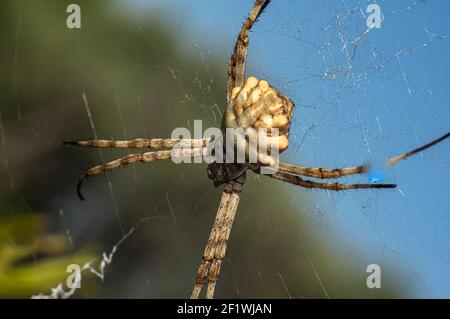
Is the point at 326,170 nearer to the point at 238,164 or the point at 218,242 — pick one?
the point at 238,164

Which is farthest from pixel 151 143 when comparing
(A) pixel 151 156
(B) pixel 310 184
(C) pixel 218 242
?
(B) pixel 310 184

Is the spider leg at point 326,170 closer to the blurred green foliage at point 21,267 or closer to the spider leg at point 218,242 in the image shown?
the spider leg at point 218,242

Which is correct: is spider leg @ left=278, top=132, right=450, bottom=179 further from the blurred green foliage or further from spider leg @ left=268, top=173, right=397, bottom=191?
the blurred green foliage

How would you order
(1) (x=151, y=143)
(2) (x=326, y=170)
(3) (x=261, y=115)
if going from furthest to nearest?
(1) (x=151, y=143), (2) (x=326, y=170), (3) (x=261, y=115)

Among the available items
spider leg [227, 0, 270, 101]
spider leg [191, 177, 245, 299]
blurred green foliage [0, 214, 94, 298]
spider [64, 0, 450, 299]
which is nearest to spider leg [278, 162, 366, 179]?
spider [64, 0, 450, 299]

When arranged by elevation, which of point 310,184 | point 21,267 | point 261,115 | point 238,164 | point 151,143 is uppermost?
point 261,115

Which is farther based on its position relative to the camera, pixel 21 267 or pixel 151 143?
pixel 151 143

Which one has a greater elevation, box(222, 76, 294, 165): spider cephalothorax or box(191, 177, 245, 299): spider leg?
box(222, 76, 294, 165): spider cephalothorax

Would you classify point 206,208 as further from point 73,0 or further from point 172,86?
point 73,0
